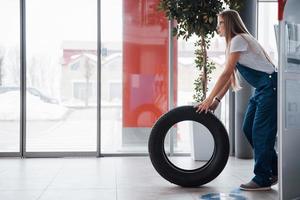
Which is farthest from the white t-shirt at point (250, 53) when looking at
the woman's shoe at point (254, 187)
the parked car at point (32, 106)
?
the parked car at point (32, 106)

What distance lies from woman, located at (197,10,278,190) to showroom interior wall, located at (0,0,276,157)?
245cm

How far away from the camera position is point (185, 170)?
11.9ft

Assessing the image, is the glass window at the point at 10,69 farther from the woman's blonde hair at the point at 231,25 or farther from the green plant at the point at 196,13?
the woman's blonde hair at the point at 231,25

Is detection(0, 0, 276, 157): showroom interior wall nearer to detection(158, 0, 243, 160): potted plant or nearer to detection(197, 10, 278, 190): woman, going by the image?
detection(158, 0, 243, 160): potted plant

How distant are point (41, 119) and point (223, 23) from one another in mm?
3326

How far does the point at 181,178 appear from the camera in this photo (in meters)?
3.59

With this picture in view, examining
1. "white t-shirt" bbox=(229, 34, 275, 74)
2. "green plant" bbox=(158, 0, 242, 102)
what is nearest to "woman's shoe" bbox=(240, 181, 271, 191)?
"white t-shirt" bbox=(229, 34, 275, 74)

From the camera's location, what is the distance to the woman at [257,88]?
10.9 ft

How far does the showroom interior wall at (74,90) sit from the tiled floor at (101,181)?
1.88ft

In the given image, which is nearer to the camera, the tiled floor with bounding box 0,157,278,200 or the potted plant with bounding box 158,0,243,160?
the tiled floor with bounding box 0,157,278,200

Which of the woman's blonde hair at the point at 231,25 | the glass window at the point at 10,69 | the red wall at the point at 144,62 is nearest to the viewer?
the woman's blonde hair at the point at 231,25

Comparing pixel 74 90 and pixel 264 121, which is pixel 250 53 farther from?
pixel 74 90

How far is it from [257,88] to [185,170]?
95 cm

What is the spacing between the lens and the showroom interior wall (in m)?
5.70
